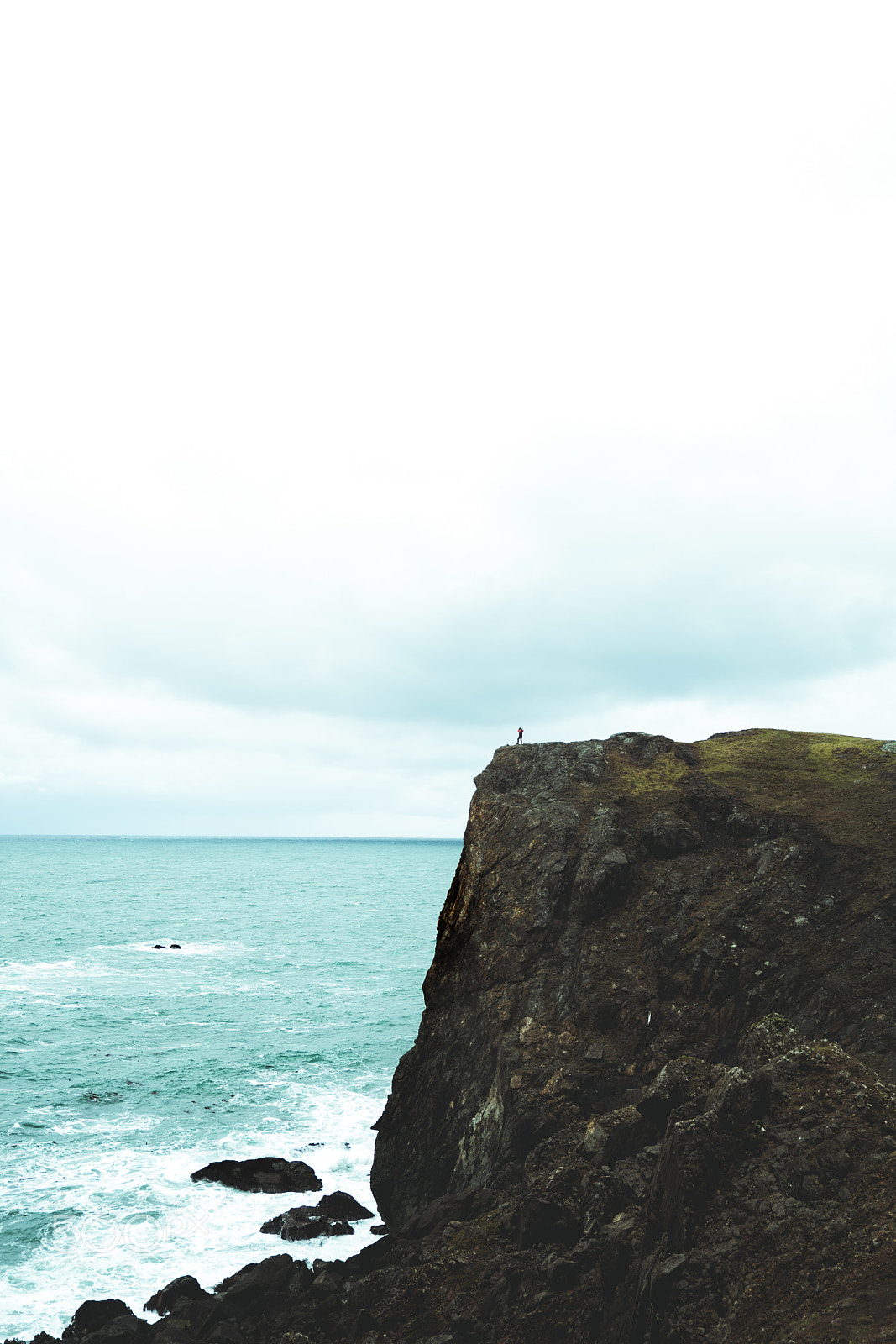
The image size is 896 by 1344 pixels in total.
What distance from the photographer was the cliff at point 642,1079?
1706cm

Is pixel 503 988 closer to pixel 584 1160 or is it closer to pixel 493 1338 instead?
pixel 584 1160

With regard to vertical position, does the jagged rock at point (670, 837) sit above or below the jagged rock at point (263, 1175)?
above

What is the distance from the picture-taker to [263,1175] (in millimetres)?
35344

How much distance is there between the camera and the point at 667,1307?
16438 millimetres

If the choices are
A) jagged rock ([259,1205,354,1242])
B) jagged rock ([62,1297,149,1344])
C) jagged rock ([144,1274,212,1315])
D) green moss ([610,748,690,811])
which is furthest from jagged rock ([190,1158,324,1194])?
green moss ([610,748,690,811])

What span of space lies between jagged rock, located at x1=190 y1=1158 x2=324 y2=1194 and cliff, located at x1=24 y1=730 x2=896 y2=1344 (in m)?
5.57

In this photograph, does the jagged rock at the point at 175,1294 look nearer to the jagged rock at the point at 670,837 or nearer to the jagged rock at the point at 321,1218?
the jagged rock at the point at 321,1218

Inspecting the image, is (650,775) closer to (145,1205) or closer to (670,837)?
(670,837)

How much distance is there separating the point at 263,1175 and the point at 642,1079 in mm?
19927

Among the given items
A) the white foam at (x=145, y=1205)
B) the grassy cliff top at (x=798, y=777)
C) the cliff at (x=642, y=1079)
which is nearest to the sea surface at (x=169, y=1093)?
the white foam at (x=145, y=1205)

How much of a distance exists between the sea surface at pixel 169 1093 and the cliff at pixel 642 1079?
4695 mm

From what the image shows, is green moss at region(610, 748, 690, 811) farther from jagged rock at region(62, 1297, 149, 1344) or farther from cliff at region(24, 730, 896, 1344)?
jagged rock at region(62, 1297, 149, 1344)

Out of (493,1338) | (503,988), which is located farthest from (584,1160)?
(503,988)

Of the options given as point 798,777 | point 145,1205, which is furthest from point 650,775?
point 145,1205
